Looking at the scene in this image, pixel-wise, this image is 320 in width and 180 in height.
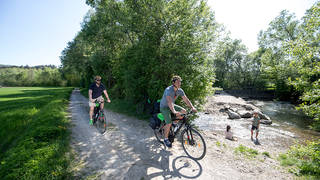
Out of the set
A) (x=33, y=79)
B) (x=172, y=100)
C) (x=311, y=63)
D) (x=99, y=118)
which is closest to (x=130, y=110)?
(x=99, y=118)

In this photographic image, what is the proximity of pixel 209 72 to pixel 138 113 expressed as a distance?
599 cm

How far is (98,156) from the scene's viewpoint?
486cm

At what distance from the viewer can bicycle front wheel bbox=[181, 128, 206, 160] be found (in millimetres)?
4773

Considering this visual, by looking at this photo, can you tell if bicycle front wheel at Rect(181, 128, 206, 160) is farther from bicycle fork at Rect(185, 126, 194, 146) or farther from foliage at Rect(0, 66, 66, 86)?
foliage at Rect(0, 66, 66, 86)

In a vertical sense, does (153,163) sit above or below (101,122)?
below

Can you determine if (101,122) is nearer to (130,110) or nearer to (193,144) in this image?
(130,110)

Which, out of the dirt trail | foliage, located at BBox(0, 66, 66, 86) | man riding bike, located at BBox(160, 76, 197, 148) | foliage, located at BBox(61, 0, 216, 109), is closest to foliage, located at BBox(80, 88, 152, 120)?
foliage, located at BBox(61, 0, 216, 109)

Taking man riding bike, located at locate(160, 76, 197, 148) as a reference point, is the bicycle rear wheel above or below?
below

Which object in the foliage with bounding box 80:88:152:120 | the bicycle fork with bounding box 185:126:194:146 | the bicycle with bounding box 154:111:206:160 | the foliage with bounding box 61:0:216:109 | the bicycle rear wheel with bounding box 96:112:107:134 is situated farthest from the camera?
the foliage with bounding box 80:88:152:120

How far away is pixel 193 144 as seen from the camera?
497 centimetres

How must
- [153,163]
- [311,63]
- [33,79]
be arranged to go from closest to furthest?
[153,163] < [311,63] < [33,79]

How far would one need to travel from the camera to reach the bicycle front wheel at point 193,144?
4.77m

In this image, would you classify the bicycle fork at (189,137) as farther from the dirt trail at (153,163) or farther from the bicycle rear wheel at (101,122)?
the bicycle rear wheel at (101,122)

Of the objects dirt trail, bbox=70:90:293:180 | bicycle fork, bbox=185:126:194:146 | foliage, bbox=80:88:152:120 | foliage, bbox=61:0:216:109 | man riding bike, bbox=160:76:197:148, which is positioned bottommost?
dirt trail, bbox=70:90:293:180
